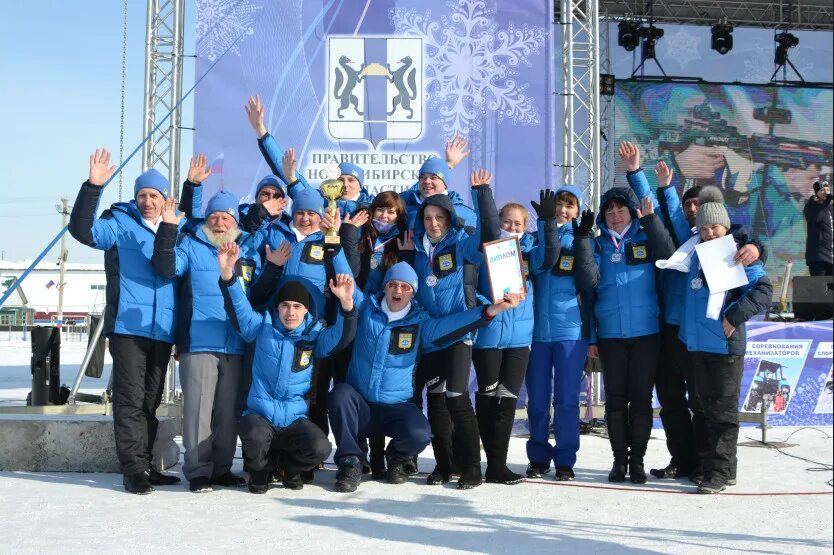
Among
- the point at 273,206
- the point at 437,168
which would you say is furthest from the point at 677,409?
the point at 273,206

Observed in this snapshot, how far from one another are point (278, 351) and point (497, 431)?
4.01ft

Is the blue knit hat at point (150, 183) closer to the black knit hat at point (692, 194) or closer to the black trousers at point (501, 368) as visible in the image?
the black trousers at point (501, 368)

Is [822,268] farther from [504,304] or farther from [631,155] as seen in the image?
[504,304]

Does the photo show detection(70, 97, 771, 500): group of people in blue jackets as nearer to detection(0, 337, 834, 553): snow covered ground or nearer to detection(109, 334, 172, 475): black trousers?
detection(109, 334, 172, 475): black trousers

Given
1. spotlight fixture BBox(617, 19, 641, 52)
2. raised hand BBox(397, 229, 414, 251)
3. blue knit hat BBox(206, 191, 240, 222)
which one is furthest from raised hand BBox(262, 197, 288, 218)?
spotlight fixture BBox(617, 19, 641, 52)

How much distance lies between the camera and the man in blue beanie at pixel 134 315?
4.19m

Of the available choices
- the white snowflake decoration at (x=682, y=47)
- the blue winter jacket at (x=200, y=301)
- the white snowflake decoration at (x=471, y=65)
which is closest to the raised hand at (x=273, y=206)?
the blue winter jacket at (x=200, y=301)

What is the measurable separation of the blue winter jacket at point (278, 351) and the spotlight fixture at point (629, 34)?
35.7 ft

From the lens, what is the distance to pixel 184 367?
4254 millimetres

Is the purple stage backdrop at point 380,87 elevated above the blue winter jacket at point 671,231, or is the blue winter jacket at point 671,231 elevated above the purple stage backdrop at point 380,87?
the purple stage backdrop at point 380,87

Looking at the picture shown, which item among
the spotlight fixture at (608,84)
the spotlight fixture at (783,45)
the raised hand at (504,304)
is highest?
the spotlight fixture at (783,45)

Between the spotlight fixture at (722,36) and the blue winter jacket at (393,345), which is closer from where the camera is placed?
the blue winter jacket at (393,345)

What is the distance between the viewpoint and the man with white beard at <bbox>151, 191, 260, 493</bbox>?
Answer: 420cm

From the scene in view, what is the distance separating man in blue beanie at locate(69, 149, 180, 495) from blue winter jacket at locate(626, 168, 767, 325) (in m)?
2.61
